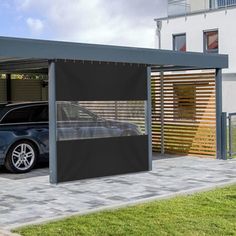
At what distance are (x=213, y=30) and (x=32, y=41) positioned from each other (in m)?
21.4

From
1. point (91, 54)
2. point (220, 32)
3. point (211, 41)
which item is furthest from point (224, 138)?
point (211, 41)

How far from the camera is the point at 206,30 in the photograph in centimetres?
2948

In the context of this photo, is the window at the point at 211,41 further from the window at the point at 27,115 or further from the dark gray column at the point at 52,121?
the dark gray column at the point at 52,121

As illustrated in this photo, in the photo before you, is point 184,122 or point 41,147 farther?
point 184,122

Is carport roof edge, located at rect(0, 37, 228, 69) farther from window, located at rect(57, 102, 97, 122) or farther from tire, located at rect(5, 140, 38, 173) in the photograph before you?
tire, located at rect(5, 140, 38, 173)

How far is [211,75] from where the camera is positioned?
13469mm

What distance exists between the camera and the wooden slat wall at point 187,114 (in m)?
13.6

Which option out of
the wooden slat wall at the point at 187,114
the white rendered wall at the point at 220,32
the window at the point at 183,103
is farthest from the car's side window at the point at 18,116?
the white rendered wall at the point at 220,32

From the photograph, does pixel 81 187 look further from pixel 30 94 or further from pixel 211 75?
pixel 30 94

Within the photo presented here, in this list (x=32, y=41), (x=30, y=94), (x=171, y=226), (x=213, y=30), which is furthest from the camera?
(x=213, y=30)

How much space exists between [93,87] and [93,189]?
2018 millimetres

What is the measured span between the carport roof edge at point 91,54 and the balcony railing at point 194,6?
17.5 meters

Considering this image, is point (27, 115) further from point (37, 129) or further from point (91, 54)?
point (91, 54)

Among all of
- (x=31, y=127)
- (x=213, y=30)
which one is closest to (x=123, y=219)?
(x=31, y=127)
